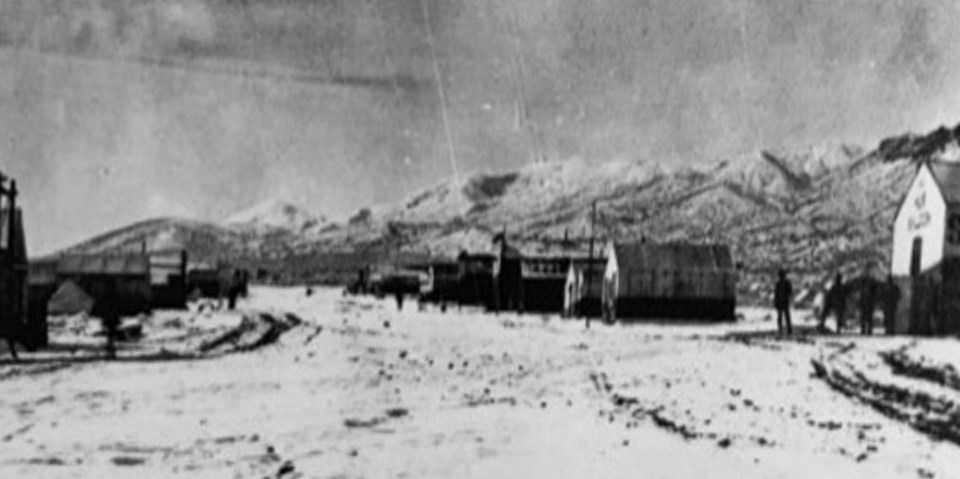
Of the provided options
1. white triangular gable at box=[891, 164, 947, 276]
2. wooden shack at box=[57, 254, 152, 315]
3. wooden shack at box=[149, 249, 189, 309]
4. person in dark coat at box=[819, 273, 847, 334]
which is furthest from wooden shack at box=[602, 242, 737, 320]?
wooden shack at box=[149, 249, 189, 309]

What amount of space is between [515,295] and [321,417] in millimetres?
44996

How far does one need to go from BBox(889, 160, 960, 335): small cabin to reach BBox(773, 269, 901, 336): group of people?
0.28 metres

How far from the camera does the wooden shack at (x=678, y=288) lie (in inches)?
1791

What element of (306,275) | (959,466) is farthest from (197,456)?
(306,275)

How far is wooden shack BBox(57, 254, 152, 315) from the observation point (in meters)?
50.9

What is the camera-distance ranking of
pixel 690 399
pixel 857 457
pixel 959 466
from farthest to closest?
pixel 690 399 < pixel 857 457 < pixel 959 466

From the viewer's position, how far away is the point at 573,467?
11508mm

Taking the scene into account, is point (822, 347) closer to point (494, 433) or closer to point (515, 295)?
point (494, 433)

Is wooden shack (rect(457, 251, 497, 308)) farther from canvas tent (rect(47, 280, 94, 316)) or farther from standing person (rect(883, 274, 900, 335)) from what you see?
standing person (rect(883, 274, 900, 335))

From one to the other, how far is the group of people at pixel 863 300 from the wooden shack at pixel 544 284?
68.6 feet

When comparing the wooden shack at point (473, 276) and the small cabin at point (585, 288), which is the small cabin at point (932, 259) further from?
the wooden shack at point (473, 276)

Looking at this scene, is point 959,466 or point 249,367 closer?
point 959,466

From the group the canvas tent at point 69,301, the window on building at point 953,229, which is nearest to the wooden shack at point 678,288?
the window on building at point 953,229

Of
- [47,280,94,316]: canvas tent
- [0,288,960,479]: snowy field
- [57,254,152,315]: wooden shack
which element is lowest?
[0,288,960,479]: snowy field
